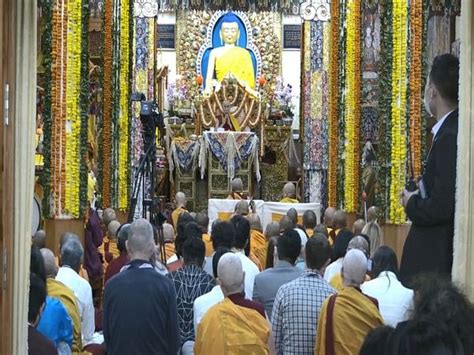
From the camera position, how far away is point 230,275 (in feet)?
25.2

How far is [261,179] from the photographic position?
96.9 ft

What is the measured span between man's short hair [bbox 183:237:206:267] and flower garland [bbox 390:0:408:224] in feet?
19.9

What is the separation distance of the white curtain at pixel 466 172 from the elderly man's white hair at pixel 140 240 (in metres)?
2.40

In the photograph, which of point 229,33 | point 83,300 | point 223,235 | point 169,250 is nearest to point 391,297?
point 83,300

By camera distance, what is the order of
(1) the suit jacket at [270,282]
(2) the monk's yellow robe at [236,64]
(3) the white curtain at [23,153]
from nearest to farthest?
(3) the white curtain at [23,153]
(1) the suit jacket at [270,282]
(2) the monk's yellow robe at [236,64]

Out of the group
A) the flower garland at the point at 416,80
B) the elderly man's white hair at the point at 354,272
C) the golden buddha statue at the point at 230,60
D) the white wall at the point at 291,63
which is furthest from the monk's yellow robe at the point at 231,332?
the white wall at the point at 291,63

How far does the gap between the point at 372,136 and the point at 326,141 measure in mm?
4005

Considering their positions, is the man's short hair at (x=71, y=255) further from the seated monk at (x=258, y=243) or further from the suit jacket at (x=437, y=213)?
the seated monk at (x=258, y=243)

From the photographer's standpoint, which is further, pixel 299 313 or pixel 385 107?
pixel 385 107

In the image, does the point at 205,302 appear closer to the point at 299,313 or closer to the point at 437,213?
the point at 299,313

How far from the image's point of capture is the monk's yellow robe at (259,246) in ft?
45.5

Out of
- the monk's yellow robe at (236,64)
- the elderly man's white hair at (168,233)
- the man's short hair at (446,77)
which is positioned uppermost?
the monk's yellow robe at (236,64)

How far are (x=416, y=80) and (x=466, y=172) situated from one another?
28.1 ft

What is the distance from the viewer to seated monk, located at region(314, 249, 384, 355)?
7.40m
